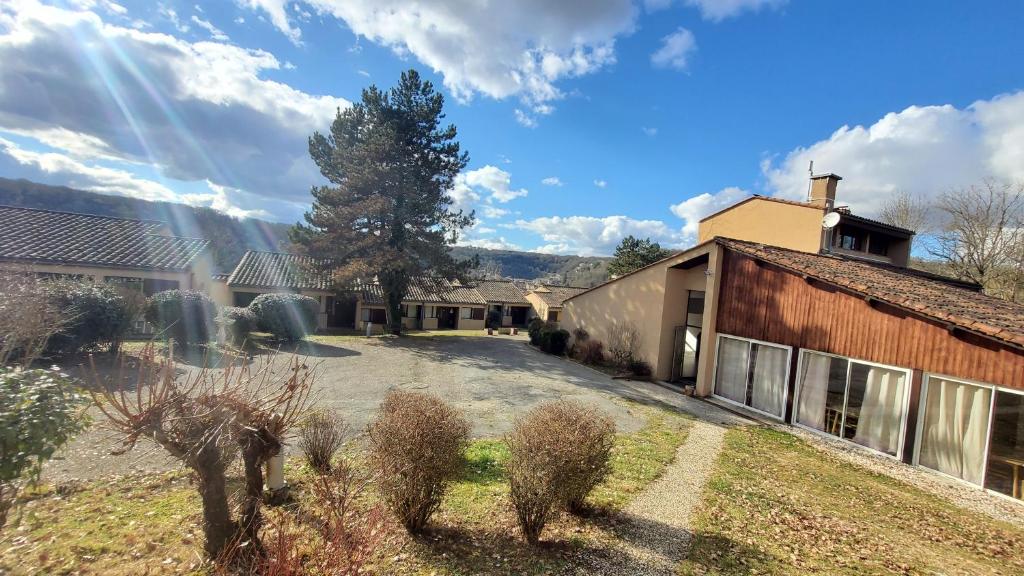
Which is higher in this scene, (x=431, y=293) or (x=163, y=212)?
(x=163, y=212)

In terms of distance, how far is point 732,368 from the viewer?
13.8 metres

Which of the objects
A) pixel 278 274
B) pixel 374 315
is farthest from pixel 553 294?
pixel 278 274

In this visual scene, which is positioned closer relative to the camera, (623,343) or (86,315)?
(86,315)

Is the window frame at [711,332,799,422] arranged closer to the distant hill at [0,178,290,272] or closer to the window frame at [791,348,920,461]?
the window frame at [791,348,920,461]

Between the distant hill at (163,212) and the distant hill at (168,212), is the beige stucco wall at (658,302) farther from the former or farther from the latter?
the distant hill at (163,212)

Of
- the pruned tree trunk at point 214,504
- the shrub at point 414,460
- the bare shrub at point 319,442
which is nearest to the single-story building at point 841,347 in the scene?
the shrub at point 414,460

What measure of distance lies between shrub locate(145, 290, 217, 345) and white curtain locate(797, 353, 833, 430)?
835 inches

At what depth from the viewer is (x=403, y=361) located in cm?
1716

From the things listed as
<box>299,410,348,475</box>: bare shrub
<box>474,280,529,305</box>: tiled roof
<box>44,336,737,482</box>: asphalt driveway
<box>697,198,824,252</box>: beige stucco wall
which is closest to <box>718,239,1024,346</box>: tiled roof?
<box>697,198,824,252</box>: beige stucco wall

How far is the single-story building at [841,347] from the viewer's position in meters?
8.20

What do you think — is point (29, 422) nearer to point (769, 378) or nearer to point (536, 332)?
point (769, 378)

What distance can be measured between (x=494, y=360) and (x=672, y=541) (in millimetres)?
14121

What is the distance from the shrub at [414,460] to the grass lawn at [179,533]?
0.38 meters

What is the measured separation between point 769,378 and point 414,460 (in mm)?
12193
